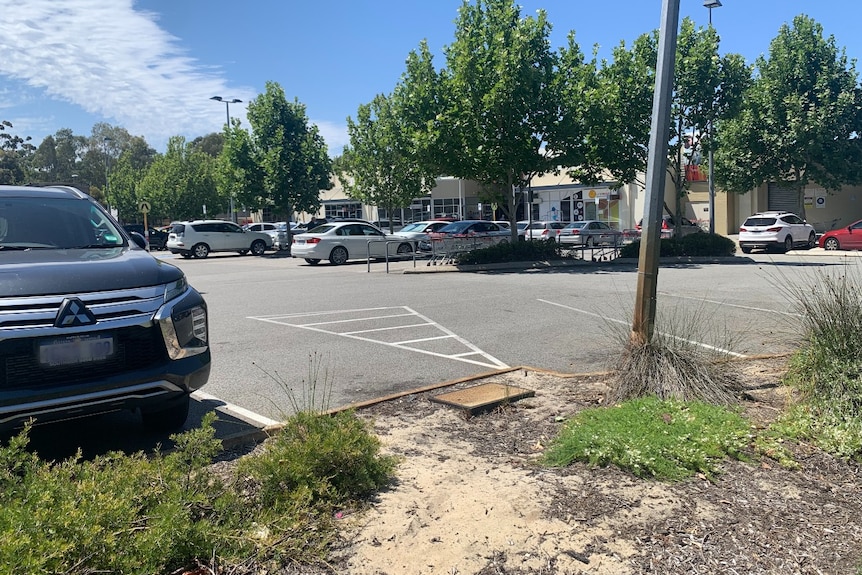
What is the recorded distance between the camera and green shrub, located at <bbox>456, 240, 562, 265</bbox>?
22328 mm

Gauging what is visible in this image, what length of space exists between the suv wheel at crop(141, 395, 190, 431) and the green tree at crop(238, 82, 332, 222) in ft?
100

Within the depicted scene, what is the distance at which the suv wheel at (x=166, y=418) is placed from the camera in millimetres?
5066

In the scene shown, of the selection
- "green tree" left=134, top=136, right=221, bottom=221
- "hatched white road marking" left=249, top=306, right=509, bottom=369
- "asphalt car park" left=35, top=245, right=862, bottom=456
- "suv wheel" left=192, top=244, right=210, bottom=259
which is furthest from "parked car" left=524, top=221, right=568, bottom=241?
"green tree" left=134, top=136, right=221, bottom=221

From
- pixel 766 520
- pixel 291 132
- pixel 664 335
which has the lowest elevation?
pixel 766 520

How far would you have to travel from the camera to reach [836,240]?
29.2 m

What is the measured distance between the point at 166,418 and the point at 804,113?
1302 inches

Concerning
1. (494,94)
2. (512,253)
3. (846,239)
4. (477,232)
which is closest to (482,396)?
(494,94)

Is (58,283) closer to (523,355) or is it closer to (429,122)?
(523,355)

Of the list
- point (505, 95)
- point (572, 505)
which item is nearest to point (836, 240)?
point (505, 95)

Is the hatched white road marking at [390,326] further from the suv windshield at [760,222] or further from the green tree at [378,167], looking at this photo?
the green tree at [378,167]

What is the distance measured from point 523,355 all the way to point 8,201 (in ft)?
17.8

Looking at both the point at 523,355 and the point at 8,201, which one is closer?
the point at 8,201

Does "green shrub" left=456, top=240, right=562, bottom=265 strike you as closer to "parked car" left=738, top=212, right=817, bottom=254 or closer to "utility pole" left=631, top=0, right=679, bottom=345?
"parked car" left=738, top=212, right=817, bottom=254

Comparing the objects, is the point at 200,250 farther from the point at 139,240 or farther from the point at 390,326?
the point at 139,240
